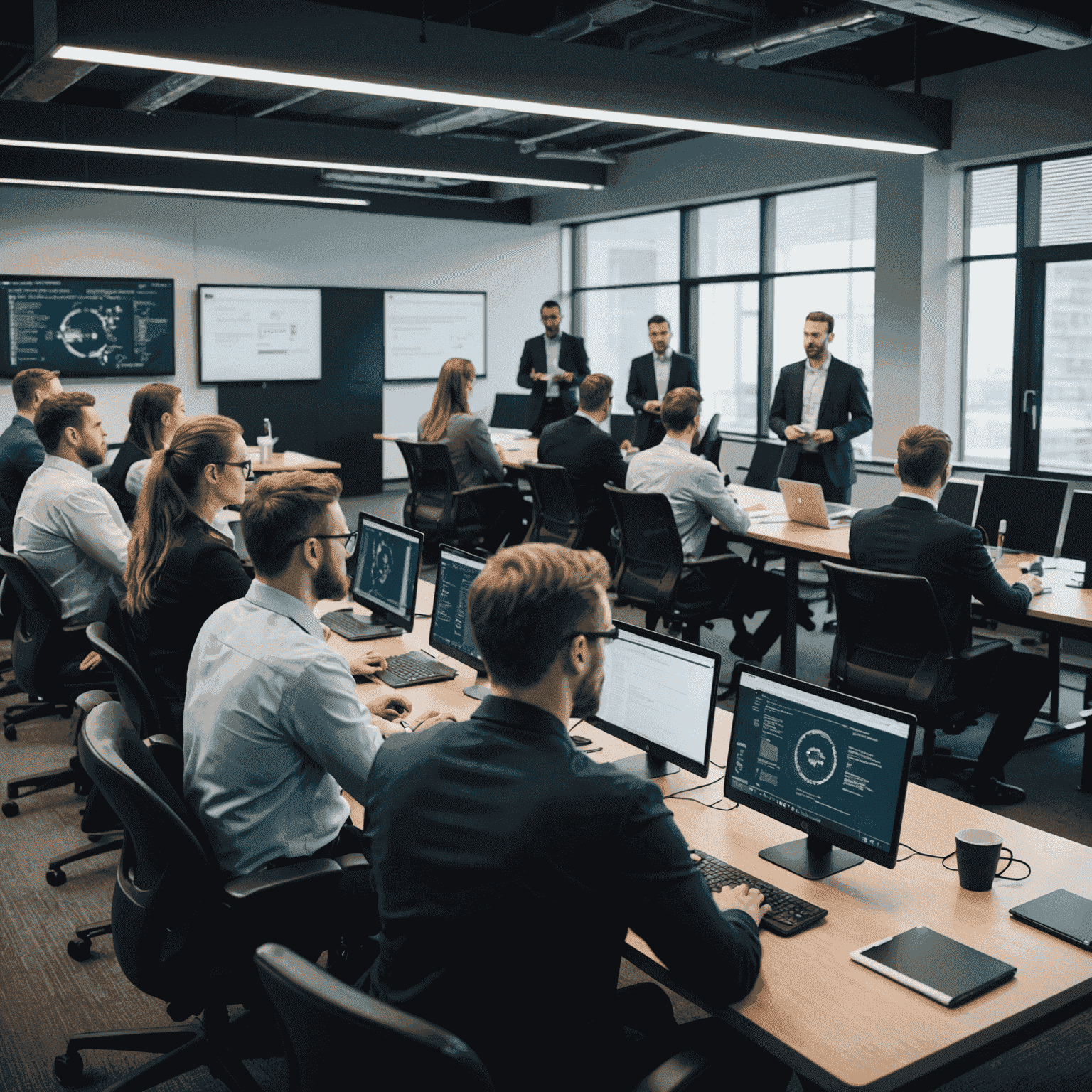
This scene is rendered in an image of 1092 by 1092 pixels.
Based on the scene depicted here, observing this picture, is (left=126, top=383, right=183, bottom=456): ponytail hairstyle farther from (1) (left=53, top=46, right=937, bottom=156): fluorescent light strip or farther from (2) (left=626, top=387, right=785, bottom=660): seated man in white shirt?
(2) (left=626, top=387, right=785, bottom=660): seated man in white shirt

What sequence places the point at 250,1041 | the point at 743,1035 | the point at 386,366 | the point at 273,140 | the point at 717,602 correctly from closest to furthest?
the point at 743,1035 < the point at 250,1041 < the point at 717,602 < the point at 273,140 < the point at 386,366

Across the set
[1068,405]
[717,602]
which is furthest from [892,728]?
[1068,405]

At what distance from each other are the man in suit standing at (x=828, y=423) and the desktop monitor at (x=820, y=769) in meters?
4.30

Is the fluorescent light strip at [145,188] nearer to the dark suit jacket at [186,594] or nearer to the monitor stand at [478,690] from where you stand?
the dark suit jacket at [186,594]

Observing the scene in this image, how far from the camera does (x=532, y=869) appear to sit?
4.40 ft

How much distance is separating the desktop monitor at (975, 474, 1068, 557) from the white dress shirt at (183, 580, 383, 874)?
3416 mm

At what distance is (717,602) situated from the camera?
486 centimetres

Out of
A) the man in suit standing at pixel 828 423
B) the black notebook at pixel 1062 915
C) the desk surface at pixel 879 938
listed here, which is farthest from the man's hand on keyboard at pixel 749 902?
the man in suit standing at pixel 828 423

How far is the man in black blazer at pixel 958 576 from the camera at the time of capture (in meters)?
3.48

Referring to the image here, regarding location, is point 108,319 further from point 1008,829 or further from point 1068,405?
point 1008,829

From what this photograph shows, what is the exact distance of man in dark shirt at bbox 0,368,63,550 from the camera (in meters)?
5.11

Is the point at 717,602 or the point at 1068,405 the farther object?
the point at 1068,405

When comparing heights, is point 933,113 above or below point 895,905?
above

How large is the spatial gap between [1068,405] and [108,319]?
7.68m
